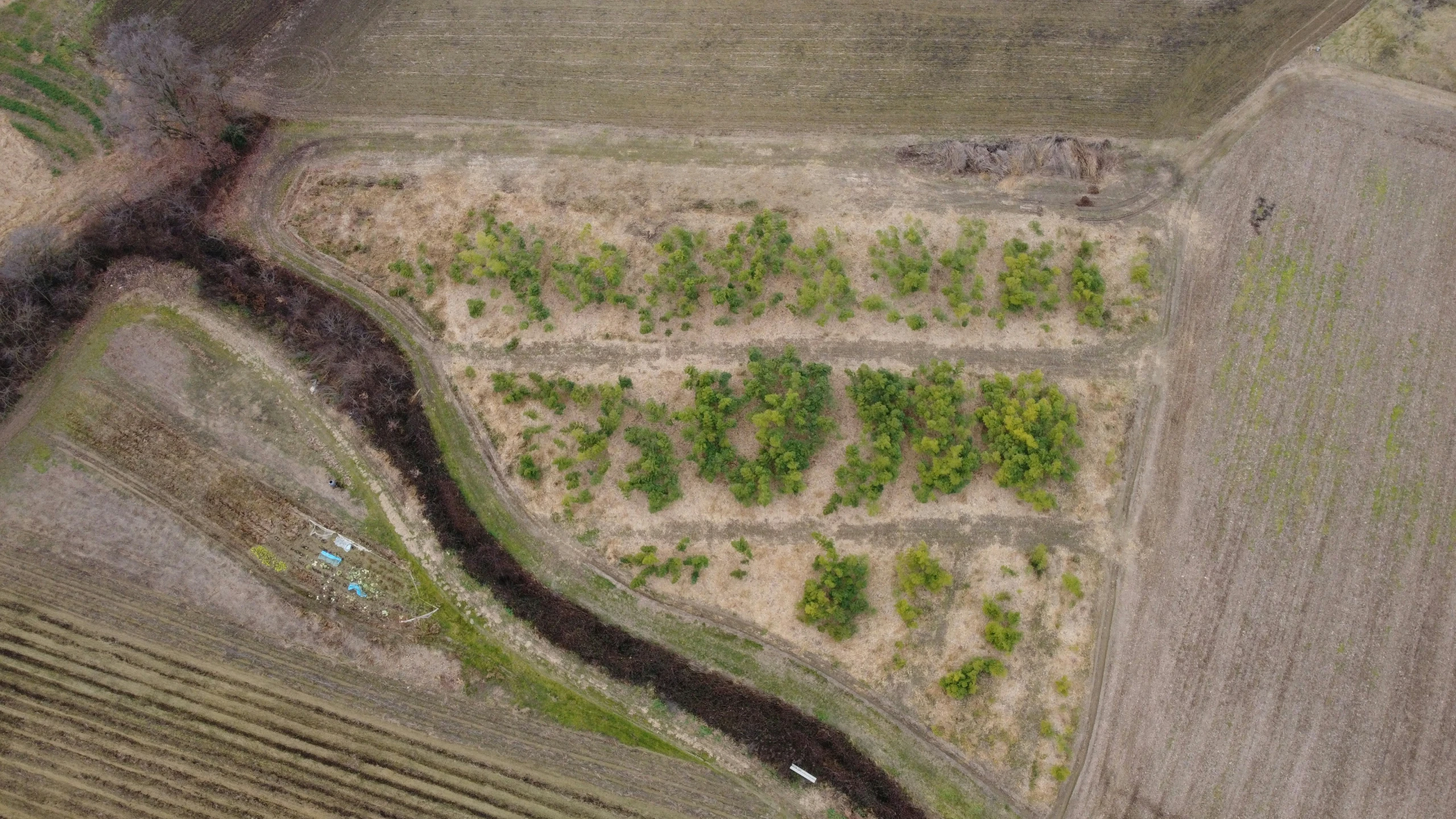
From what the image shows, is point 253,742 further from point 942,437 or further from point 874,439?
point 942,437

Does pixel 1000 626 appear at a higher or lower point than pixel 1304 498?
lower

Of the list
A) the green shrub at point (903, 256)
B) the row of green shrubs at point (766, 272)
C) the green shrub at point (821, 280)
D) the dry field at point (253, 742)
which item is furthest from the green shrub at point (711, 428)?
the dry field at point (253, 742)

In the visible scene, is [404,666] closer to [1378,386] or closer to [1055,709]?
[1055,709]

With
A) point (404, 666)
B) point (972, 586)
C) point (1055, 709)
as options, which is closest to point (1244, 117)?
point (972, 586)

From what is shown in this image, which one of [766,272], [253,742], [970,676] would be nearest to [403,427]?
[253,742]

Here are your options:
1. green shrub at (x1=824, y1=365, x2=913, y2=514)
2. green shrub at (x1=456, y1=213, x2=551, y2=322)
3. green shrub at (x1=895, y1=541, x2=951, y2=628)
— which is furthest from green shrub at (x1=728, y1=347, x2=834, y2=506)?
green shrub at (x1=456, y1=213, x2=551, y2=322)

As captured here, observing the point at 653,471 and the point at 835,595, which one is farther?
the point at 653,471
